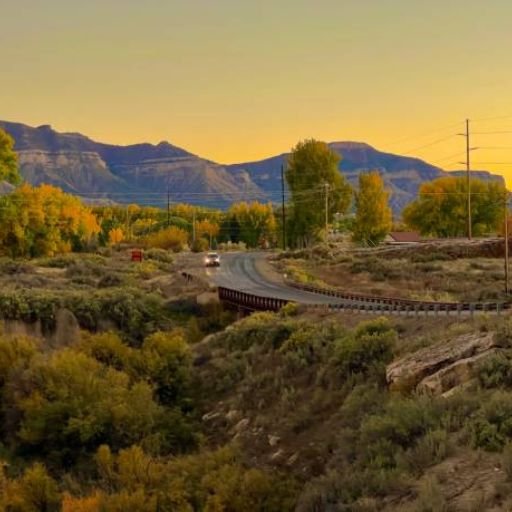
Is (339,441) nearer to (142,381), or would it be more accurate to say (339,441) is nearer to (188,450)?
(188,450)

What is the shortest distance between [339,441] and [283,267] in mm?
49429

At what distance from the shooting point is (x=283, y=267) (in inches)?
2596

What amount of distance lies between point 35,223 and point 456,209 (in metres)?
63.9

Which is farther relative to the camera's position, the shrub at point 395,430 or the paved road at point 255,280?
the paved road at point 255,280

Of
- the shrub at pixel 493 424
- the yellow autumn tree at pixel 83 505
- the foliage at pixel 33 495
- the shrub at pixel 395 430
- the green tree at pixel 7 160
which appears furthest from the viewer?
the green tree at pixel 7 160

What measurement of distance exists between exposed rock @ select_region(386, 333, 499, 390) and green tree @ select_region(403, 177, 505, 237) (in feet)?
296

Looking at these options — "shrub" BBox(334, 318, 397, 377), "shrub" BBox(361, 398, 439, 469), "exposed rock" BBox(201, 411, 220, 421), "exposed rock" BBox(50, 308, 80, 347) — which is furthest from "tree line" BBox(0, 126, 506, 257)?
"shrub" BBox(361, 398, 439, 469)

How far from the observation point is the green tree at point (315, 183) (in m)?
92.0

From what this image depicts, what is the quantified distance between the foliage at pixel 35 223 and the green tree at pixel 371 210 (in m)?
39.5

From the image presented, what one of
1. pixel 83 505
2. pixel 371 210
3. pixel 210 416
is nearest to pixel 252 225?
pixel 371 210

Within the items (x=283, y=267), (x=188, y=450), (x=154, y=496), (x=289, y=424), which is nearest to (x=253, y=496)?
(x=154, y=496)

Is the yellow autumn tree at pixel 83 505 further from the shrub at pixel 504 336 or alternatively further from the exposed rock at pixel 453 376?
the shrub at pixel 504 336

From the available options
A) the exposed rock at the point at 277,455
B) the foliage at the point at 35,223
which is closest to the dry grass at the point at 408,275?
the foliage at the point at 35,223

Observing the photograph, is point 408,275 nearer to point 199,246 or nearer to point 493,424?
point 493,424
